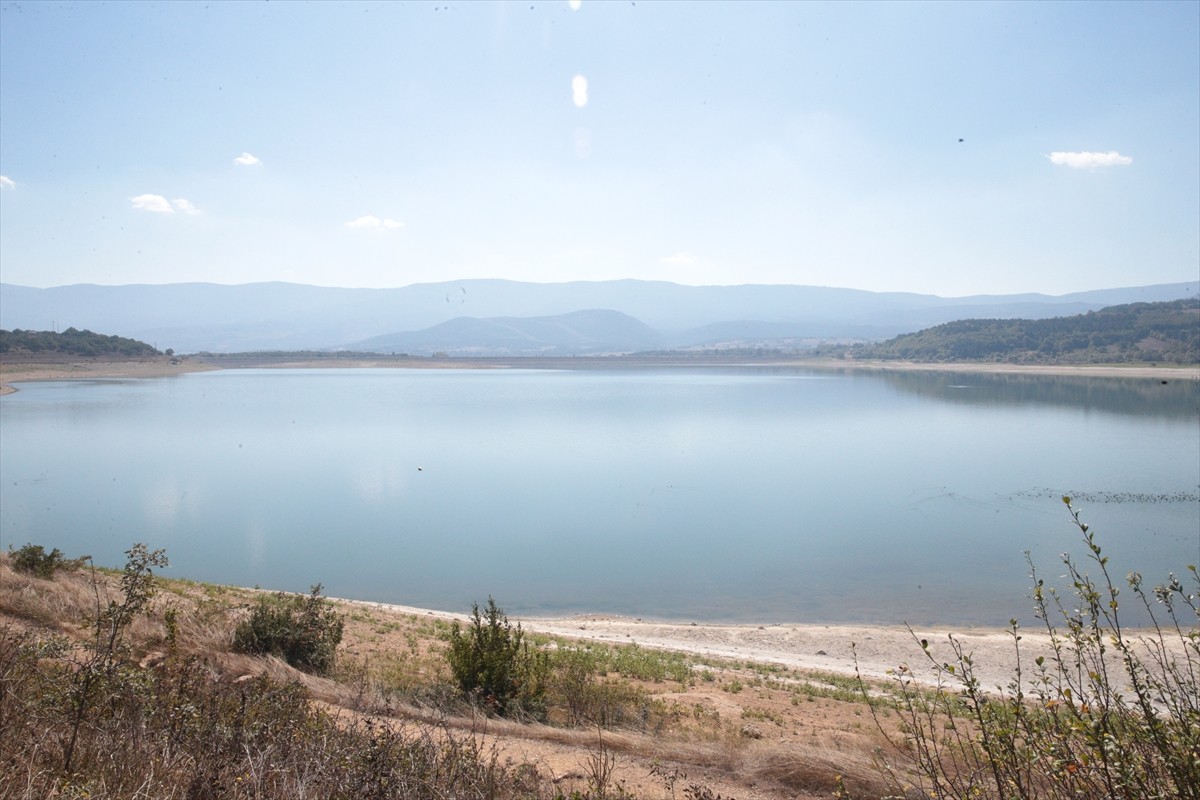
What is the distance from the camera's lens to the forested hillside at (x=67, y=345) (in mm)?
61100

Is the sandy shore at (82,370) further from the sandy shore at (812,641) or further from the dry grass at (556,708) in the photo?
the sandy shore at (812,641)

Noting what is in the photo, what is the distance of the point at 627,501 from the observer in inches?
786

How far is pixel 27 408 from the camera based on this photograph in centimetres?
3772

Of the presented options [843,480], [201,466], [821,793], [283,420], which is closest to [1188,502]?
[843,480]

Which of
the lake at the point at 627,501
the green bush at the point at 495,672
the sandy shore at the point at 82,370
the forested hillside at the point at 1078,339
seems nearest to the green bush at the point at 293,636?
the green bush at the point at 495,672

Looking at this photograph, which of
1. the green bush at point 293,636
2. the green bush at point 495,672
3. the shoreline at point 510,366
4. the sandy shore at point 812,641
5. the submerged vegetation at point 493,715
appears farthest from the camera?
the shoreline at point 510,366

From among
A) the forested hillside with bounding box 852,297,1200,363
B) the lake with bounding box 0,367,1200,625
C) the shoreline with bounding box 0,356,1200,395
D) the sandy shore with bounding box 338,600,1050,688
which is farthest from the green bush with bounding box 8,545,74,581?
the forested hillside with bounding box 852,297,1200,363

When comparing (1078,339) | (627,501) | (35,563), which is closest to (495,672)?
(35,563)

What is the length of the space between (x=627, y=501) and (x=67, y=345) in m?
67.3

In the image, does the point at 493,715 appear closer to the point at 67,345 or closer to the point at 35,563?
the point at 35,563

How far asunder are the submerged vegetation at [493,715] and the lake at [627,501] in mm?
4904

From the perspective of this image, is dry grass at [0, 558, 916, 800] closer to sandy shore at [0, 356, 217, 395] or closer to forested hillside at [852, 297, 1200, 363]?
sandy shore at [0, 356, 217, 395]

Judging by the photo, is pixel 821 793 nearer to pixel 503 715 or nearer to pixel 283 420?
pixel 503 715

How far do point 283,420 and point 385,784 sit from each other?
37839 millimetres
